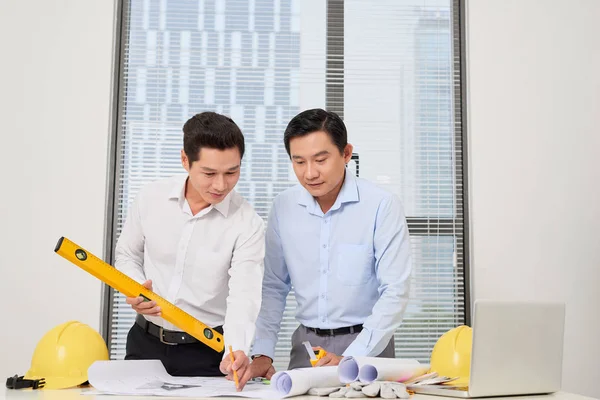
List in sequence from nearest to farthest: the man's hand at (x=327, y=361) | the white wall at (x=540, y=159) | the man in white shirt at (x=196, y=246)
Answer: the man's hand at (x=327, y=361)
the man in white shirt at (x=196, y=246)
the white wall at (x=540, y=159)

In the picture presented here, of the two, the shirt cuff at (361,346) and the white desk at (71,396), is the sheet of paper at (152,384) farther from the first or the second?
the shirt cuff at (361,346)

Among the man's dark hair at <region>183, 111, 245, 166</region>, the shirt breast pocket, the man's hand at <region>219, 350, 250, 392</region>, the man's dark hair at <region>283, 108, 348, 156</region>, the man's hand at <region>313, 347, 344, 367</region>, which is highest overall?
the man's dark hair at <region>283, 108, 348, 156</region>

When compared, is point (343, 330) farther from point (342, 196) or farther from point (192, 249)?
point (192, 249)

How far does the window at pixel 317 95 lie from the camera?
11.1 feet

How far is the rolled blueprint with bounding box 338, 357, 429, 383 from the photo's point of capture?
56.9 inches

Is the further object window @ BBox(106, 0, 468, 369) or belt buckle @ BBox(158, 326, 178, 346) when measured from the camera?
window @ BBox(106, 0, 468, 369)

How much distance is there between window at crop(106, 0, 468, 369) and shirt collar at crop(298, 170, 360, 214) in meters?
1.17

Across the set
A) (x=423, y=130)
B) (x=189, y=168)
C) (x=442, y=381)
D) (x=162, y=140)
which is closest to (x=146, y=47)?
(x=162, y=140)

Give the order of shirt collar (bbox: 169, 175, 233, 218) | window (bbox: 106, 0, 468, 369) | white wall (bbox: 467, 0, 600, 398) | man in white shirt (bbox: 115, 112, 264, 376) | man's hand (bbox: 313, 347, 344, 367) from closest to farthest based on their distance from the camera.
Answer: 1. man's hand (bbox: 313, 347, 344, 367)
2. man in white shirt (bbox: 115, 112, 264, 376)
3. shirt collar (bbox: 169, 175, 233, 218)
4. white wall (bbox: 467, 0, 600, 398)
5. window (bbox: 106, 0, 468, 369)

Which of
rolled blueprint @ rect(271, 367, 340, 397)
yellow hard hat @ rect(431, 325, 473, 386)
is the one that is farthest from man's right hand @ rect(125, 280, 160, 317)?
yellow hard hat @ rect(431, 325, 473, 386)

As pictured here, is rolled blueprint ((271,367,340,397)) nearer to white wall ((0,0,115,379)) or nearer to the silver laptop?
the silver laptop

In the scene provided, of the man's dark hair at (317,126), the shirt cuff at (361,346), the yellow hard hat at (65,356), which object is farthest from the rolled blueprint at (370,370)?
the man's dark hair at (317,126)

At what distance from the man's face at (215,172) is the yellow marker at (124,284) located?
380 millimetres

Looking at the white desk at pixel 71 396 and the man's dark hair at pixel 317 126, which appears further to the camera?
the man's dark hair at pixel 317 126
